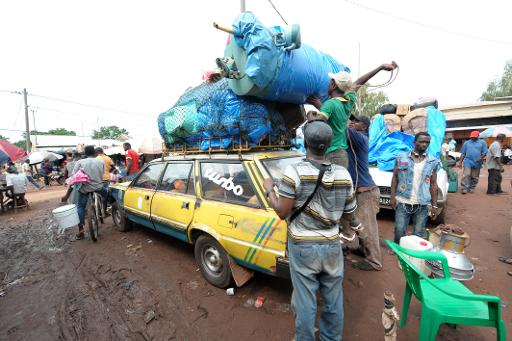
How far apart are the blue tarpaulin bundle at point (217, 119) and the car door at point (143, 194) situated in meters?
0.71

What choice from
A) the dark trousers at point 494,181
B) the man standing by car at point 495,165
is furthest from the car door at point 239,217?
the dark trousers at point 494,181

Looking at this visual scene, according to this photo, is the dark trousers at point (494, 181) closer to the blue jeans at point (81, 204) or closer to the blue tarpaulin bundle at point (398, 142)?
the blue tarpaulin bundle at point (398, 142)

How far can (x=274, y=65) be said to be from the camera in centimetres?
240

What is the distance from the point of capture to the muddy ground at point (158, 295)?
7.47ft

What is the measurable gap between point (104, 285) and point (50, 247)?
2.24 meters

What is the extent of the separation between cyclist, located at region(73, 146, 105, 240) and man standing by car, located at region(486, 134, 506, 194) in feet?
31.5

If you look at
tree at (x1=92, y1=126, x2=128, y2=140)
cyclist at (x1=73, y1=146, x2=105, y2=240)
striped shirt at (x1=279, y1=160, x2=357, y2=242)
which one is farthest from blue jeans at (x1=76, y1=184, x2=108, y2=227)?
tree at (x1=92, y1=126, x2=128, y2=140)

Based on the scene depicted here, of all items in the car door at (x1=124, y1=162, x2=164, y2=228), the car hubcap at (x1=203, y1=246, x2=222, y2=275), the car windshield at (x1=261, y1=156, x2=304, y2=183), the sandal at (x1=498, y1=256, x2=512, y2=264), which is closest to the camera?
the car windshield at (x1=261, y1=156, x2=304, y2=183)

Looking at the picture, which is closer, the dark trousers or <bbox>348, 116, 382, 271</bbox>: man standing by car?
<bbox>348, 116, 382, 271</bbox>: man standing by car

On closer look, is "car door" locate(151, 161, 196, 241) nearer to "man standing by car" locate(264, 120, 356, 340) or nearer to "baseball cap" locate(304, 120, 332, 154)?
"man standing by car" locate(264, 120, 356, 340)

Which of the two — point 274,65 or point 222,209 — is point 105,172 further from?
point 274,65

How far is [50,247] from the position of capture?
4430mm

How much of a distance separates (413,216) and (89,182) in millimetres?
5277

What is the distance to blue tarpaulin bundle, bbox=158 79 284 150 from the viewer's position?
2760mm
